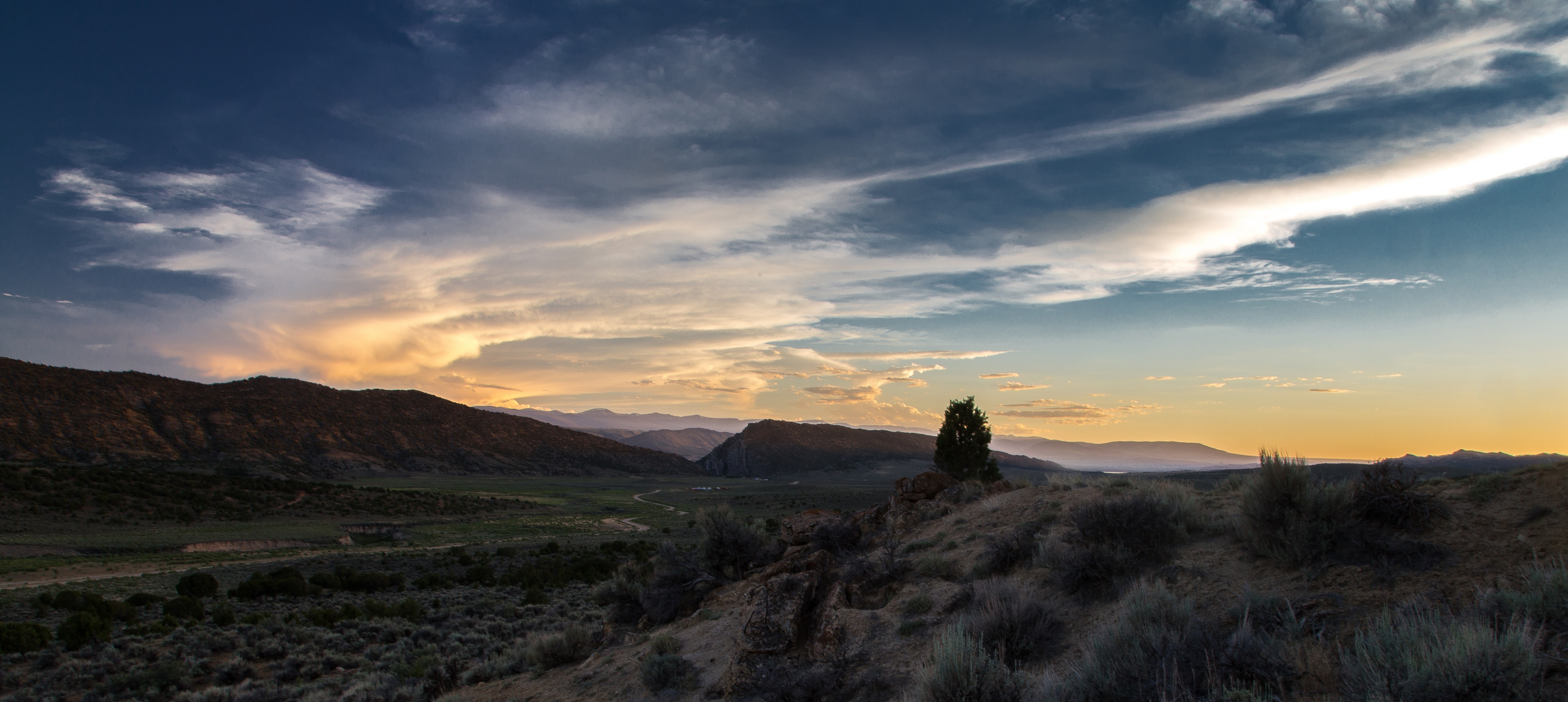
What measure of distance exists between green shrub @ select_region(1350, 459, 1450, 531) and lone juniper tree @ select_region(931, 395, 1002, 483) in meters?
22.7

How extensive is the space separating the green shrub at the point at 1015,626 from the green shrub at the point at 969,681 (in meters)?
1.24

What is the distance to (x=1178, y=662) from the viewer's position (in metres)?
4.92

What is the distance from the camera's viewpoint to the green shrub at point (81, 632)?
15.2m

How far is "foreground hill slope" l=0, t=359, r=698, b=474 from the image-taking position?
2753 inches

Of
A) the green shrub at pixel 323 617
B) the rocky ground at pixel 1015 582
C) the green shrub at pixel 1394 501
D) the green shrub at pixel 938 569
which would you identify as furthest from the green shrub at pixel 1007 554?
the green shrub at pixel 323 617

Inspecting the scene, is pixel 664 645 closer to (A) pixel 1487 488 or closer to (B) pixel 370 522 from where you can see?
(A) pixel 1487 488

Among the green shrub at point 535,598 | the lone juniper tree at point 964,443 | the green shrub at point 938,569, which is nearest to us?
the green shrub at point 938,569

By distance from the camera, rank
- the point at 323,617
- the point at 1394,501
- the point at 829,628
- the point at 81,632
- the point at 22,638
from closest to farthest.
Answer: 1. the point at 1394,501
2. the point at 829,628
3. the point at 22,638
4. the point at 81,632
5. the point at 323,617

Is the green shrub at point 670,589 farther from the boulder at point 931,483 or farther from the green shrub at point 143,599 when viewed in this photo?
the green shrub at point 143,599

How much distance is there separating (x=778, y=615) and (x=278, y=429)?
11215 cm

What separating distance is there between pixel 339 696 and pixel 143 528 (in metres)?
44.5

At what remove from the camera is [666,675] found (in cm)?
898

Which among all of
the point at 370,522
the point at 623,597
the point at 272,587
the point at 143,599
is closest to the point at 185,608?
the point at 143,599

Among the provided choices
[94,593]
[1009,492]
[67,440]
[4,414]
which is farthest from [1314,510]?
[4,414]
